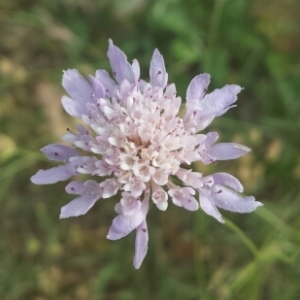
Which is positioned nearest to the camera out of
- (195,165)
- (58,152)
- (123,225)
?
(123,225)

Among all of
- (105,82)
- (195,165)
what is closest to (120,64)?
(105,82)

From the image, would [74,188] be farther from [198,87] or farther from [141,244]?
[198,87]

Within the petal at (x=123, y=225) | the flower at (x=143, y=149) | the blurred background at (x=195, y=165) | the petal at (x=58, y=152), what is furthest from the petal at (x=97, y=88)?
the blurred background at (x=195, y=165)

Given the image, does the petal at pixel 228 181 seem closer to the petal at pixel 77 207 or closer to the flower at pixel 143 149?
the flower at pixel 143 149

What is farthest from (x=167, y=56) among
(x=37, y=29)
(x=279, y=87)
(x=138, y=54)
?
(x=37, y=29)

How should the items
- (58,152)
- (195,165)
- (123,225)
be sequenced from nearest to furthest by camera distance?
1. (123,225)
2. (58,152)
3. (195,165)

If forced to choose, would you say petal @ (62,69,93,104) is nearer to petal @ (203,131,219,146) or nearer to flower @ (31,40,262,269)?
flower @ (31,40,262,269)

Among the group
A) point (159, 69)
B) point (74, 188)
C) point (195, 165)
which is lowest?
point (195, 165)
